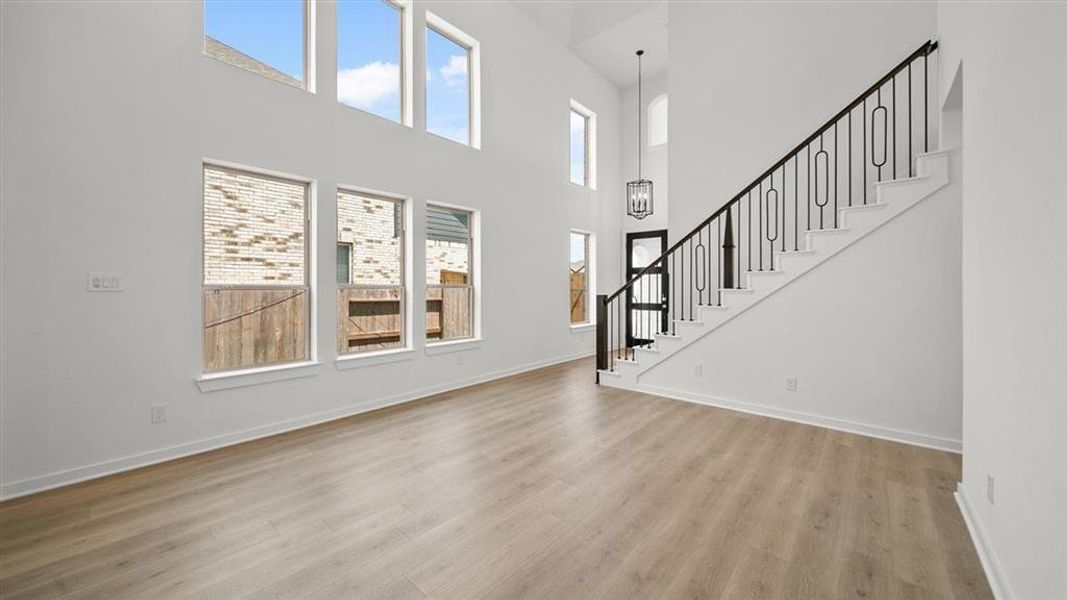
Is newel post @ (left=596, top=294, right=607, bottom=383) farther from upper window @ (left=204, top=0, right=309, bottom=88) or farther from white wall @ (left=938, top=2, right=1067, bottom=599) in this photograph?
upper window @ (left=204, top=0, right=309, bottom=88)

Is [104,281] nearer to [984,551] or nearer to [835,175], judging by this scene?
[984,551]

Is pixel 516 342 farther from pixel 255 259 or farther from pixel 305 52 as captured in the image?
pixel 305 52

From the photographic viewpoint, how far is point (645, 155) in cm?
856

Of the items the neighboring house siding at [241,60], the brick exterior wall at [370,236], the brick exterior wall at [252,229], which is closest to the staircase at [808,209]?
the brick exterior wall at [370,236]

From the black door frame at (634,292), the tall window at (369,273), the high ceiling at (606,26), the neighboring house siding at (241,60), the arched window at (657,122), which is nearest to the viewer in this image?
the neighboring house siding at (241,60)

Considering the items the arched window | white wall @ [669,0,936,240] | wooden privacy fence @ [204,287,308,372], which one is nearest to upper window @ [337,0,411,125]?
wooden privacy fence @ [204,287,308,372]

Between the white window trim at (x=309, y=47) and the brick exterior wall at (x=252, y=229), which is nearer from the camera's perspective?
the brick exterior wall at (x=252, y=229)

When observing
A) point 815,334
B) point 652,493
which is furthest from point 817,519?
point 815,334

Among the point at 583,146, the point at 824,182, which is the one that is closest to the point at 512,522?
the point at 824,182

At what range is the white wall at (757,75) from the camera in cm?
485

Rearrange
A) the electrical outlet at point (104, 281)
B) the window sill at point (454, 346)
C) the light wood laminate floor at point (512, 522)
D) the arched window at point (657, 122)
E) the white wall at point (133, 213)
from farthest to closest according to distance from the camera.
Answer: the arched window at point (657, 122), the window sill at point (454, 346), the electrical outlet at point (104, 281), the white wall at point (133, 213), the light wood laminate floor at point (512, 522)

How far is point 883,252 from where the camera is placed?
3686mm

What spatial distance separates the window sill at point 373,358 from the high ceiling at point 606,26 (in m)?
5.22

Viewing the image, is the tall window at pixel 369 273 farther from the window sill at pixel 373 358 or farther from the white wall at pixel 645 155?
the white wall at pixel 645 155
